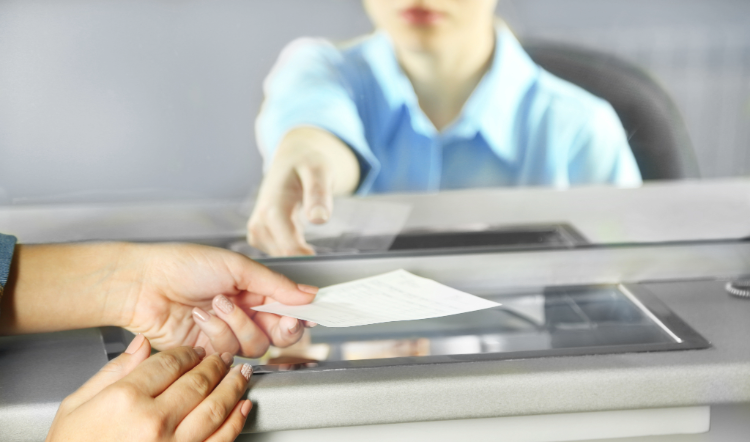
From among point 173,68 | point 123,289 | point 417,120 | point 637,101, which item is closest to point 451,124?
point 417,120

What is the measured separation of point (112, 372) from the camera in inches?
24.6

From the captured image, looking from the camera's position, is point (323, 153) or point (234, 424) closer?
point (234, 424)

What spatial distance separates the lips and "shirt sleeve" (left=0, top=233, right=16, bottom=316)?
561 millimetres

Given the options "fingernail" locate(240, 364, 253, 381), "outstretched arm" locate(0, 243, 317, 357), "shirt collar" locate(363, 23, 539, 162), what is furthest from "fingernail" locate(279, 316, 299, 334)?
"shirt collar" locate(363, 23, 539, 162)

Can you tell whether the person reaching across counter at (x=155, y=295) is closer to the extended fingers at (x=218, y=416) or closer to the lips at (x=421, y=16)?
the extended fingers at (x=218, y=416)

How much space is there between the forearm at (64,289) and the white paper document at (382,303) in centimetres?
19

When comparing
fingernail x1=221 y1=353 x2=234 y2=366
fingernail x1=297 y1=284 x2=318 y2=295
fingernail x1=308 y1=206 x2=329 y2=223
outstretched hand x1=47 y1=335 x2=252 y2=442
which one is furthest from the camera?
fingernail x1=308 y1=206 x2=329 y2=223

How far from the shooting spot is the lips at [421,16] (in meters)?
0.85

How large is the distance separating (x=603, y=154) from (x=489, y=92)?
0.62ft

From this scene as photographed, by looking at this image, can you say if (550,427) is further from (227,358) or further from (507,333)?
(227,358)

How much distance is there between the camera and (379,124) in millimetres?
884

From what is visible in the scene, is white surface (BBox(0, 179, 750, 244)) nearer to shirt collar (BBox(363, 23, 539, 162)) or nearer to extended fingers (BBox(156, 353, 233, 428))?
shirt collar (BBox(363, 23, 539, 162))

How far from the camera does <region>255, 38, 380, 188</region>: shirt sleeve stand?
0.86 m

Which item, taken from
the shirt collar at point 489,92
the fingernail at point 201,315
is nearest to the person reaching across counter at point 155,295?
the fingernail at point 201,315
